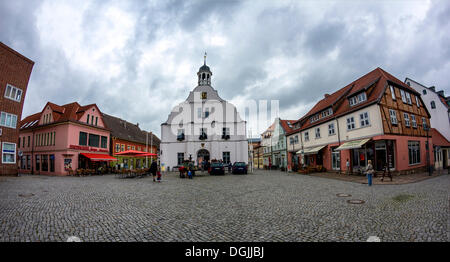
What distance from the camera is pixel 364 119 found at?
64.0ft

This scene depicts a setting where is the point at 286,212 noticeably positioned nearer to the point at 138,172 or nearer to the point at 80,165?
the point at 138,172

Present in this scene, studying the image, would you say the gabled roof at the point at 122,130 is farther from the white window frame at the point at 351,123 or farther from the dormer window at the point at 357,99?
the dormer window at the point at 357,99

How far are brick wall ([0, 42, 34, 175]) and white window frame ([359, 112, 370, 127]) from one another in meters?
35.0

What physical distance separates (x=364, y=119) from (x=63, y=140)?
114 ft

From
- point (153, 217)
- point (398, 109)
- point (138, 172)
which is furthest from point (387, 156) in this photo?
point (138, 172)

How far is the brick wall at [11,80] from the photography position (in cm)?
1994

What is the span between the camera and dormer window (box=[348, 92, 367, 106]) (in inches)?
804

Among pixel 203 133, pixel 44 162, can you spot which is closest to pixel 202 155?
pixel 203 133

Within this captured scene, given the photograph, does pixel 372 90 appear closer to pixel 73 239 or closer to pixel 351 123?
pixel 351 123

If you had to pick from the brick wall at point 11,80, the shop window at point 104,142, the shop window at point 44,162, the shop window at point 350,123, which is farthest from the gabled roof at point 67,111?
the shop window at point 350,123

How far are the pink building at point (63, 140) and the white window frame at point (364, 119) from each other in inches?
1264

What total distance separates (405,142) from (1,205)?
27299 millimetres

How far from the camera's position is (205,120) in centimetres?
3397
